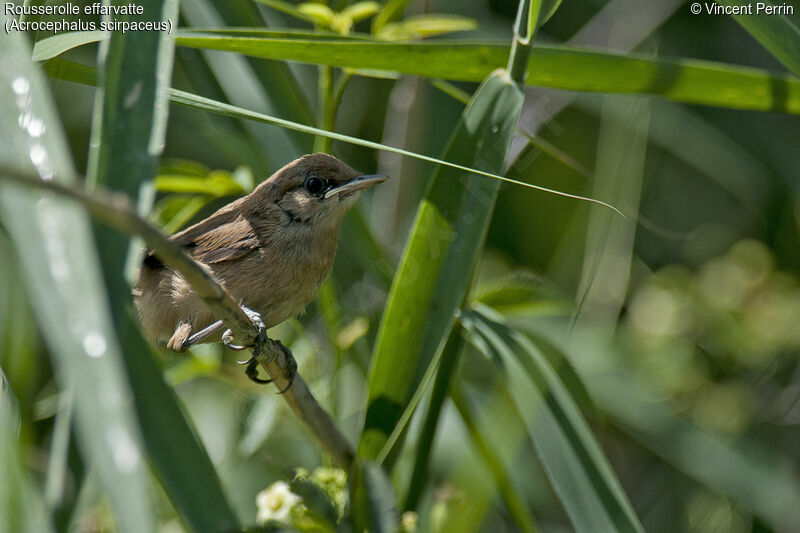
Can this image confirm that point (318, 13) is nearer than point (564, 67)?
No

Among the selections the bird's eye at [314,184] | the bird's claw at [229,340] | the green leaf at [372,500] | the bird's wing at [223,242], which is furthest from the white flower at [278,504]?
the bird's eye at [314,184]

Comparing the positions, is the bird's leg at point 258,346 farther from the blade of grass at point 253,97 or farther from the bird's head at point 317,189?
the blade of grass at point 253,97

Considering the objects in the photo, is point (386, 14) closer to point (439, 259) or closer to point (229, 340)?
point (439, 259)

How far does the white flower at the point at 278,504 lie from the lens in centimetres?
222

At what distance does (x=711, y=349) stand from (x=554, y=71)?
1.68 metres

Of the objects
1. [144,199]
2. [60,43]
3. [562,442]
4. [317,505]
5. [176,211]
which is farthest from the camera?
[176,211]

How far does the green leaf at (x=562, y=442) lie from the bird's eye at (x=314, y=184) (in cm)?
80

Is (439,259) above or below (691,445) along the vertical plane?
above

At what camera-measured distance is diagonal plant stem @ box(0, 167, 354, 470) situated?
112cm

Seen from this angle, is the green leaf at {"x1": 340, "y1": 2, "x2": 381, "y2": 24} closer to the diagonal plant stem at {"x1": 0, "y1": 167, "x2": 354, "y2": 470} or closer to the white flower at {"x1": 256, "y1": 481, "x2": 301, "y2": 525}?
the diagonal plant stem at {"x1": 0, "y1": 167, "x2": 354, "y2": 470}

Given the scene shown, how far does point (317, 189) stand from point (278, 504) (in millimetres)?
1196

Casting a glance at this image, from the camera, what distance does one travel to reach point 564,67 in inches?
103

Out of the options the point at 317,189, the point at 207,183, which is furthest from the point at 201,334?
the point at 317,189

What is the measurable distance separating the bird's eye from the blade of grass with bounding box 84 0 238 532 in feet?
3.54
